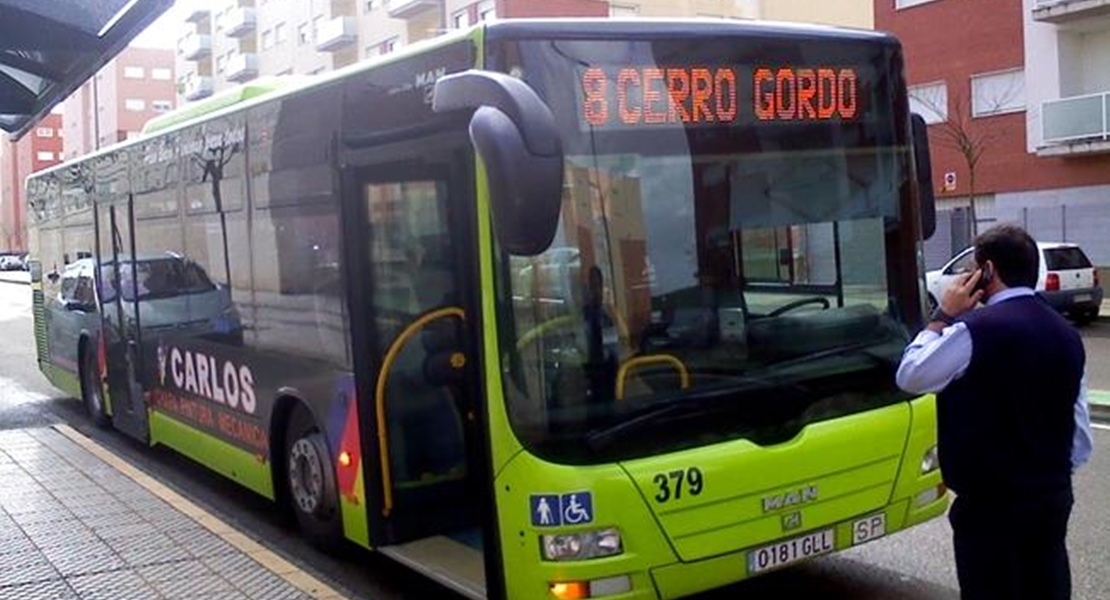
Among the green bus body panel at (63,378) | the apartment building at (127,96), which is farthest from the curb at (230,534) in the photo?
the apartment building at (127,96)

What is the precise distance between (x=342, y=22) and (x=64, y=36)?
48.3 metres

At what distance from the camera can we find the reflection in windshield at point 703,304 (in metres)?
4.71

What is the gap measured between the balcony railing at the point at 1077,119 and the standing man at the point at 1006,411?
24067 millimetres

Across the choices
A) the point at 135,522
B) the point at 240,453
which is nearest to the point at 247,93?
the point at 240,453

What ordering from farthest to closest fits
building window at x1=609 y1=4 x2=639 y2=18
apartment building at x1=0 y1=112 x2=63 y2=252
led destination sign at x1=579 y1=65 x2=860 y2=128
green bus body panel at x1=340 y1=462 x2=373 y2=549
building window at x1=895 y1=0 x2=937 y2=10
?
apartment building at x1=0 y1=112 x2=63 y2=252
building window at x1=609 y1=4 x2=639 y2=18
building window at x1=895 y1=0 x2=937 y2=10
green bus body panel at x1=340 y1=462 x2=373 y2=549
led destination sign at x1=579 y1=65 x2=860 y2=128

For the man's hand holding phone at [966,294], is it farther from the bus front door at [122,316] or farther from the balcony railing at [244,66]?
the balcony railing at [244,66]

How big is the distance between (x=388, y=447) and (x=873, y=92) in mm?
2857

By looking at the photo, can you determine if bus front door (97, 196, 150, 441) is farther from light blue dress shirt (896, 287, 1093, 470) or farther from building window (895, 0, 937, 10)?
building window (895, 0, 937, 10)

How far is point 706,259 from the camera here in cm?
502

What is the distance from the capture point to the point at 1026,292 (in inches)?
150

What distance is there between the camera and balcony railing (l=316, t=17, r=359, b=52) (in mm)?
54094

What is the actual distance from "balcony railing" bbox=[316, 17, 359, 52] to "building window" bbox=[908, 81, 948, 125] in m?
30.7

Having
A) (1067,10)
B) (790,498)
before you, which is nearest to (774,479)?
(790,498)

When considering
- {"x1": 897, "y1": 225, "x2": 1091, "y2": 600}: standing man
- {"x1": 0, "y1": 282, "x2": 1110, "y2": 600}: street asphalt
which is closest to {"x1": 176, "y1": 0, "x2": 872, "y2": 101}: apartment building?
{"x1": 0, "y1": 282, "x2": 1110, "y2": 600}: street asphalt
